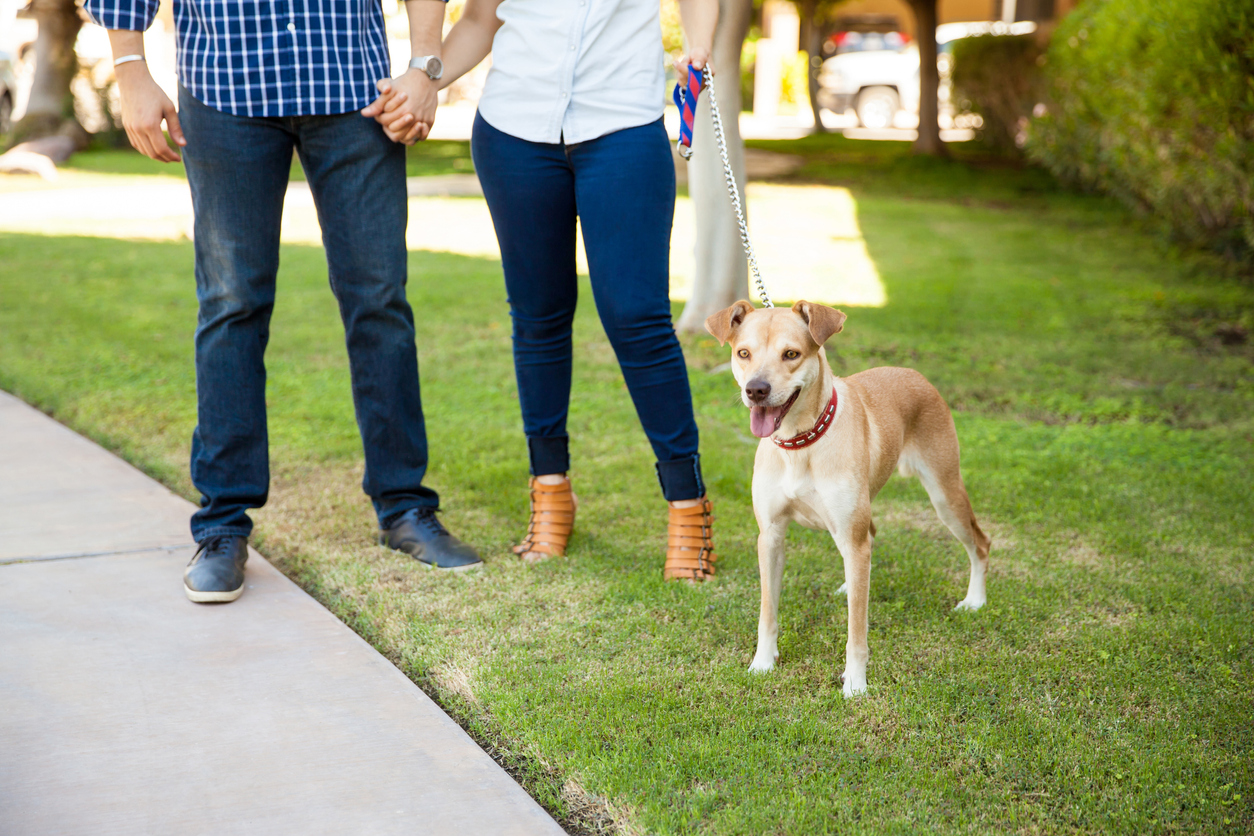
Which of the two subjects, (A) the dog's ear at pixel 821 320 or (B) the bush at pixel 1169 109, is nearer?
(A) the dog's ear at pixel 821 320

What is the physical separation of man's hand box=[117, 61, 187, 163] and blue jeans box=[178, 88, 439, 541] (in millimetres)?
82

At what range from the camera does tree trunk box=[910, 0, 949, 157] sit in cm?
1631

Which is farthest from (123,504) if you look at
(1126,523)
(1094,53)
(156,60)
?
(156,60)

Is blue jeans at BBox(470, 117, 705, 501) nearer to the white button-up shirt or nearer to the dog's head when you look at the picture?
the white button-up shirt

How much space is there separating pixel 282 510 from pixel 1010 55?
14.6 meters

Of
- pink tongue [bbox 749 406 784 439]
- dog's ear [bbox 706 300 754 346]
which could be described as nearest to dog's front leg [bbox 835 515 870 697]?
pink tongue [bbox 749 406 784 439]

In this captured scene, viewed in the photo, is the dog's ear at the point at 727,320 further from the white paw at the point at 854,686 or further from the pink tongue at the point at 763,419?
the white paw at the point at 854,686

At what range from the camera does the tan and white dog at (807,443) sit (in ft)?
8.36

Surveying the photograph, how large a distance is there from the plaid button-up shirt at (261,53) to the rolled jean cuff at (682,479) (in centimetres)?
137

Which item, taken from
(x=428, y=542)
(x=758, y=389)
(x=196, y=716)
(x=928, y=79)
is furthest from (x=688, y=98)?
(x=928, y=79)

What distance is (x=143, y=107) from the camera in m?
2.85

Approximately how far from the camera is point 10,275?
7.57m

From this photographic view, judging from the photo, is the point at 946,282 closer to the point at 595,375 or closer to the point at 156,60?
the point at 595,375

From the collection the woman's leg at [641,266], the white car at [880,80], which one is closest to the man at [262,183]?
the woman's leg at [641,266]
